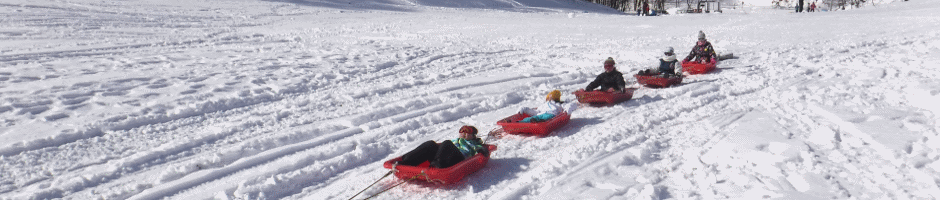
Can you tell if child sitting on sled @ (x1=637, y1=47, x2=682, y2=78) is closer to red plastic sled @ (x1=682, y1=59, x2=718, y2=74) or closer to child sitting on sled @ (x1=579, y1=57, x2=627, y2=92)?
red plastic sled @ (x1=682, y1=59, x2=718, y2=74)

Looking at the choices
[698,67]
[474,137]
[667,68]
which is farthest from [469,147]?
[698,67]

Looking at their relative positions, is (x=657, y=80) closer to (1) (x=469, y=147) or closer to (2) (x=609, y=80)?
(2) (x=609, y=80)

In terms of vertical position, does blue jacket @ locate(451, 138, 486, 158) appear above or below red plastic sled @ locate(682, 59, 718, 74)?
below

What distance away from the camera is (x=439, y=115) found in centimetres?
789

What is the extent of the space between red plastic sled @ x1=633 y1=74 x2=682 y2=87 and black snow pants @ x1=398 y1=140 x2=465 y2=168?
4883 millimetres

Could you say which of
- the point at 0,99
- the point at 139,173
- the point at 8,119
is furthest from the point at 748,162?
the point at 0,99

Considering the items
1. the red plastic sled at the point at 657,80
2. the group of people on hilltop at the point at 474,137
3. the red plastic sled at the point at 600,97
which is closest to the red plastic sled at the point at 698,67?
the group of people on hilltop at the point at 474,137

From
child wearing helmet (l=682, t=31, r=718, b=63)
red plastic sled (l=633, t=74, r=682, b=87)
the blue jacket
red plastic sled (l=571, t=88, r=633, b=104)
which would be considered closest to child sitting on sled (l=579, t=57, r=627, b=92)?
red plastic sled (l=571, t=88, r=633, b=104)

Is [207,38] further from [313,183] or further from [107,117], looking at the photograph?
[313,183]

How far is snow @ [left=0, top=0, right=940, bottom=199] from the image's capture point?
5129 mm

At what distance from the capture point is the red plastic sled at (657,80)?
9.34m

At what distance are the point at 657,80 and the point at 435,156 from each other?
200 inches

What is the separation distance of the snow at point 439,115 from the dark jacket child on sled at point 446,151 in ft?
0.65

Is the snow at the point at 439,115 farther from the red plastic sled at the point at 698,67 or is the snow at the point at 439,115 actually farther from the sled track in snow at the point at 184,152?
the red plastic sled at the point at 698,67
